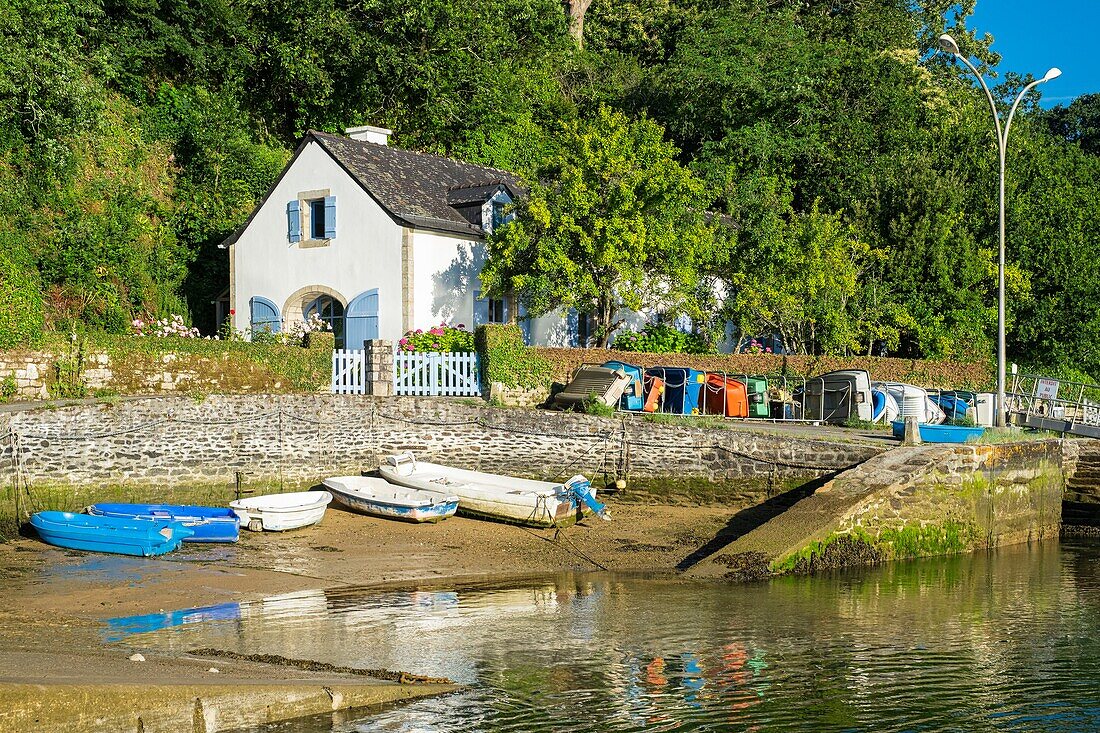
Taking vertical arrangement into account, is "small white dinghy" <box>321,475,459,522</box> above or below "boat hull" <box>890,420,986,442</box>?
below

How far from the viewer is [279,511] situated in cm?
2080

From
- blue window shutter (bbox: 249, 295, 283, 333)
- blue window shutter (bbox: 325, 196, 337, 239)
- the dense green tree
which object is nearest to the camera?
the dense green tree

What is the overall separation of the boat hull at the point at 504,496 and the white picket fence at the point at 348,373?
3.24m

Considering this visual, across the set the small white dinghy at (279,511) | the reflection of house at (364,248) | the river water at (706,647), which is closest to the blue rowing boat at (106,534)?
the small white dinghy at (279,511)

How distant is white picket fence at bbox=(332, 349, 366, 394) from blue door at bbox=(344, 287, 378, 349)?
16.3 ft

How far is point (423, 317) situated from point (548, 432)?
7469 mm

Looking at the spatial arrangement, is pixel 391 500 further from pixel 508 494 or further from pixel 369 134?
pixel 369 134

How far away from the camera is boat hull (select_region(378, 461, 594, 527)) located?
21625mm

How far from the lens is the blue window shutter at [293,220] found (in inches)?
1289

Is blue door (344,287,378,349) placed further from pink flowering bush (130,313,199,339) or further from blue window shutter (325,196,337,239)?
pink flowering bush (130,313,199,339)

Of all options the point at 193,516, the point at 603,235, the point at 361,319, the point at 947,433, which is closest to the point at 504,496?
the point at 193,516

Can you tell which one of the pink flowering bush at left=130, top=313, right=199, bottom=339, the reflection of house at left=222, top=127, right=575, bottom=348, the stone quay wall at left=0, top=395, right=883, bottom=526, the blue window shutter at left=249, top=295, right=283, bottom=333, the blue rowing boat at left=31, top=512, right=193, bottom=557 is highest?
the reflection of house at left=222, top=127, right=575, bottom=348

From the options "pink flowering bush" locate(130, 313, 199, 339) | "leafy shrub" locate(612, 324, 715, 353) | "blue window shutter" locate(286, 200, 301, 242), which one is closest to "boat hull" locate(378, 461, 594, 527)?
"pink flowering bush" locate(130, 313, 199, 339)

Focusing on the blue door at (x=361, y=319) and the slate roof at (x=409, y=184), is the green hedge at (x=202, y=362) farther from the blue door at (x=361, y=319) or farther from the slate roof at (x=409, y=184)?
the slate roof at (x=409, y=184)
